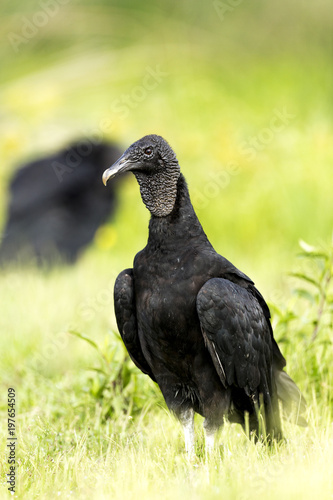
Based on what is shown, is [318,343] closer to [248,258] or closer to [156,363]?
[156,363]

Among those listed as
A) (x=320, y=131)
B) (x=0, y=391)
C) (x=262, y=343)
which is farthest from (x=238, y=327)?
(x=320, y=131)

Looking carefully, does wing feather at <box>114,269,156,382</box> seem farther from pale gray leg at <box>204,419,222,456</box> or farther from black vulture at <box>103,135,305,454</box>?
pale gray leg at <box>204,419,222,456</box>

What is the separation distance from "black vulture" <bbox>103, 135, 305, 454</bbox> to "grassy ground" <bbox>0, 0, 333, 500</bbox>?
21cm

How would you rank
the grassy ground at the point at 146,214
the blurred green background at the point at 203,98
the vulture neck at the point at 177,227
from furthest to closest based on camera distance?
the blurred green background at the point at 203,98 → the vulture neck at the point at 177,227 → the grassy ground at the point at 146,214

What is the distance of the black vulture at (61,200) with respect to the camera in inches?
340

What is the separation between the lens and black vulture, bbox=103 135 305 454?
3154 millimetres

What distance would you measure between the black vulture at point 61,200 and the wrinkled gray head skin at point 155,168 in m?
5.18

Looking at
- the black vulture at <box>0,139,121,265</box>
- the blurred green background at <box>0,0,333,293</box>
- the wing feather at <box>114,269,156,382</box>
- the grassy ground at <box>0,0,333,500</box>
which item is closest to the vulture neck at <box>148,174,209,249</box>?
the wing feather at <box>114,269,156,382</box>

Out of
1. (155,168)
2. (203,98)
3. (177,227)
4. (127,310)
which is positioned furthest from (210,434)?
(203,98)

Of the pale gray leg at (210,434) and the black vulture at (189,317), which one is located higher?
the black vulture at (189,317)

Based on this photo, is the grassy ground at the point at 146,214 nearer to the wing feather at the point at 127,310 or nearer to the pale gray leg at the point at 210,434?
the pale gray leg at the point at 210,434

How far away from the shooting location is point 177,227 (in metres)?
3.30

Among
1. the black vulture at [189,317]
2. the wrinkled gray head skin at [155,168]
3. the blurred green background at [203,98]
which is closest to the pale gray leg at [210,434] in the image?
the black vulture at [189,317]

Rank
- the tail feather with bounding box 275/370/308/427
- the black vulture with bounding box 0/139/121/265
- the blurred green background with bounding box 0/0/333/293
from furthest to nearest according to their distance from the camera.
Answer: the black vulture with bounding box 0/139/121/265
the blurred green background with bounding box 0/0/333/293
the tail feather with bounding box 275/370/308/427
